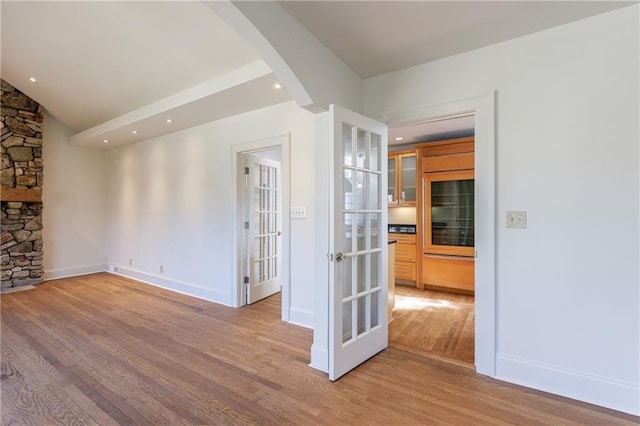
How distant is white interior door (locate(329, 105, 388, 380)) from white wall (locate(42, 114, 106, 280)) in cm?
591

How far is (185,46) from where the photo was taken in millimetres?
2797

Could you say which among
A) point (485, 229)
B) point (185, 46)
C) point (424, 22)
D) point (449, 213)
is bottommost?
point (485, 229)

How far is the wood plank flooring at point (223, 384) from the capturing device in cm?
178

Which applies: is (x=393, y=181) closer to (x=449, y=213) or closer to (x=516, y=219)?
(x=449, y=213)

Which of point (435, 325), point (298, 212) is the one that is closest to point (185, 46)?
point (298, 212)

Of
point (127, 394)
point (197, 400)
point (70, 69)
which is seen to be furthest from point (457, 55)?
point (70, 69)

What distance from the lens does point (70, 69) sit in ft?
12.3

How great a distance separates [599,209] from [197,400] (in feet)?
9.60

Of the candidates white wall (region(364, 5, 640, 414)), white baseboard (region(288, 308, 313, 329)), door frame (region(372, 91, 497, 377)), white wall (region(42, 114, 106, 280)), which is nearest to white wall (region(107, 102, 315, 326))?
white baseboard (region(288, 308, 313, 329))

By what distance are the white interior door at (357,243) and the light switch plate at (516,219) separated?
946mm

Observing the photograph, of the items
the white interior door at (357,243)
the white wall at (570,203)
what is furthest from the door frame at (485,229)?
the white interior door at (357,243)

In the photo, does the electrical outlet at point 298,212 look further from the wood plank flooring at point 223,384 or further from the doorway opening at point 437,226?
the doorway opening at point 437,226

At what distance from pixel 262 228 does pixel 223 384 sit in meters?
2.30

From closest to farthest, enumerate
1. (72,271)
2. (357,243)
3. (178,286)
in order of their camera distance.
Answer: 1. (357,243)
2. (178,286)
3. (72,271)
